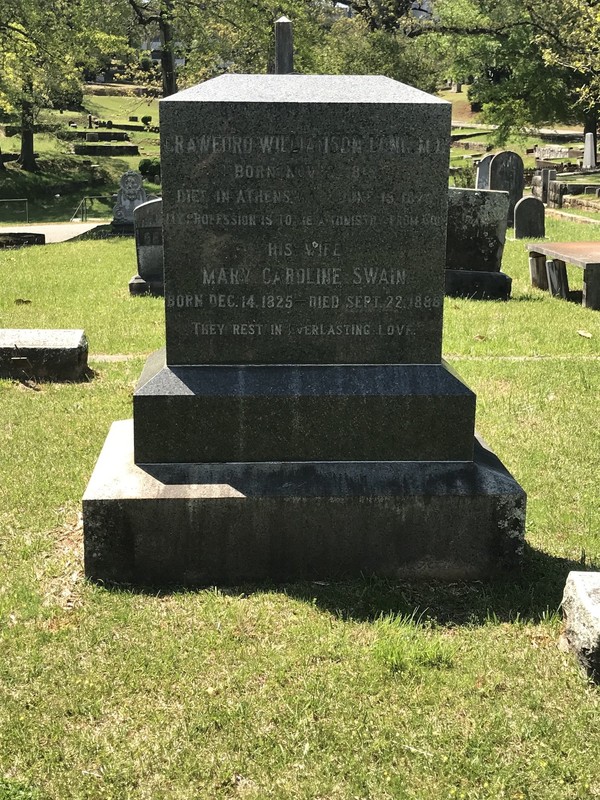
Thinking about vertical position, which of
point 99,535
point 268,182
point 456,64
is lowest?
point 99,535

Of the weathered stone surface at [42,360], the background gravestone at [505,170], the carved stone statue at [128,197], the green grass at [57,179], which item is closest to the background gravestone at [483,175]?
the background gravestone at [505,170]

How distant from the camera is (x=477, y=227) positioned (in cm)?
1239

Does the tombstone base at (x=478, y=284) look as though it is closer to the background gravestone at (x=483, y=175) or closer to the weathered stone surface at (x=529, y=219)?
the weathered stone surface at (x=529, y=219)

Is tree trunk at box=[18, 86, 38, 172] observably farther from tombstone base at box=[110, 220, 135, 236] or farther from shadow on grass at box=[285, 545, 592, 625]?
shadow on grass at box=[285, 545, 592, 625]

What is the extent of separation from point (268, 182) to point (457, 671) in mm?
2553

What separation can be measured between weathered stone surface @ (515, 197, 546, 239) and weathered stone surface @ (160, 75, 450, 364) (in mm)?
13615

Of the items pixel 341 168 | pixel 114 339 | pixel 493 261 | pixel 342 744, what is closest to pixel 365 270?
pixel 341 168

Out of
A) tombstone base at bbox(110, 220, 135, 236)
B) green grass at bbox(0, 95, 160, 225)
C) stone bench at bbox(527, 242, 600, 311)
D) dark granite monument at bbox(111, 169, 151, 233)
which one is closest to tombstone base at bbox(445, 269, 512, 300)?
stone bench at bbox(527, 242, 600, 311)

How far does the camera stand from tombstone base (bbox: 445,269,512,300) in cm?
1245

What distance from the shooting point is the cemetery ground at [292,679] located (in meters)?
3.06

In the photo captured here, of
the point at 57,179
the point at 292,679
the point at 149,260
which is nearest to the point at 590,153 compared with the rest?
the point at 57,179

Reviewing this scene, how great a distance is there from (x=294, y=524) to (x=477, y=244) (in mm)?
8964

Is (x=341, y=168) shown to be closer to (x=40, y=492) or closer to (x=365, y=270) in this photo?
(x=365, y=270)

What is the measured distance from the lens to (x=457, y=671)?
369 cm
